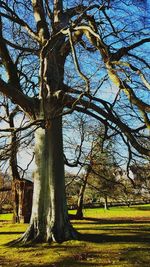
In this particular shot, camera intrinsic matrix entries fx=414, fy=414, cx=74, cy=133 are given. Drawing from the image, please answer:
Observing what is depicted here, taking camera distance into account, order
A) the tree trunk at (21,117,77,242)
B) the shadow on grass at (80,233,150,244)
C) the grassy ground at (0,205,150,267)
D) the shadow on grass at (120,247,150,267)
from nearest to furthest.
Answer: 1. the shadow on grass at (120,247,150,267)
2. the grassy ground at (0,205,150,267)
3. the tree trunk at (21,117,77,242)
4. the shadow on grass at (80,233,150,244)

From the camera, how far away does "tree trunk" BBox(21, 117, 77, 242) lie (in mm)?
11477

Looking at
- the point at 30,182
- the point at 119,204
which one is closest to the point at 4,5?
the point at 30,182

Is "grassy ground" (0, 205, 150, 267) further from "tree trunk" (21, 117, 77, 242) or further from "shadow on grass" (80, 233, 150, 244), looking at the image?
"tree trunk" (21, 117, 77, 242)

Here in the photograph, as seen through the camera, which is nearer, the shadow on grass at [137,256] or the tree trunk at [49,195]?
the shadow on grass at [137,256]

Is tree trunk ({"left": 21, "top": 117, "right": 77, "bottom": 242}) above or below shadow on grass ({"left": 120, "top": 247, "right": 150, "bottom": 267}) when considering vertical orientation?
above

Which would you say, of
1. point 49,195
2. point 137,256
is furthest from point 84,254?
point 49,195

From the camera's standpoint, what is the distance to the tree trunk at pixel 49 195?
11.5 meters

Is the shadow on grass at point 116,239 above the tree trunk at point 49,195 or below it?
below

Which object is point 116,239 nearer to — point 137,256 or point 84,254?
point 84,254

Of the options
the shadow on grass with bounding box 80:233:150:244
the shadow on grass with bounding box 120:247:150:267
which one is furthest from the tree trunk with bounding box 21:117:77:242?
the shadow on grass with bounding box 120:247:150:267

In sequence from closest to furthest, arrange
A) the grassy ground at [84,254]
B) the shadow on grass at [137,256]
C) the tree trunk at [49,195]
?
the shadow on grass at [137,256]
the grassy ground at [84,254]
the tree trunk at [49,195]

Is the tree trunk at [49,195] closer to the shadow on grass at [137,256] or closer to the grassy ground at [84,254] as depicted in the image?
the grassy ground at [84,254]

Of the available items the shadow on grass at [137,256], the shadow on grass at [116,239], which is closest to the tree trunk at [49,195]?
the shadow on grass at [116,239]

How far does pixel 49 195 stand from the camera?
11883mm
